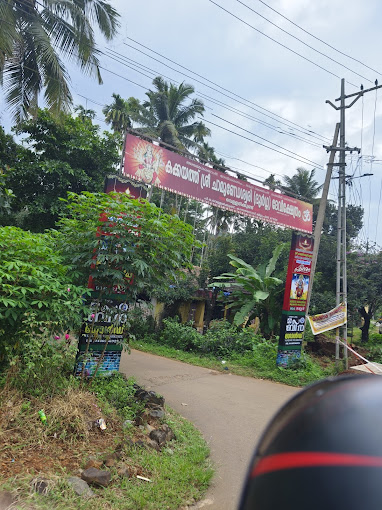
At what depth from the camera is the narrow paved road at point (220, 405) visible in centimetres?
374

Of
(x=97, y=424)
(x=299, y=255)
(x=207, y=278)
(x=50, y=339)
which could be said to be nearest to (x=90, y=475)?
(x=97, y=424)

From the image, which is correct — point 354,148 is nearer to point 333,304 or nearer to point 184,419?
point 333,304

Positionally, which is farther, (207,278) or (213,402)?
(207,278)

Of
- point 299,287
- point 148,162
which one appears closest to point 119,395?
point 148,162

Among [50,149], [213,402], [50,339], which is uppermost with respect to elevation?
[50,149]

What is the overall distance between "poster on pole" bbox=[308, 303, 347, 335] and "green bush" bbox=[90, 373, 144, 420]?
16.2 ft

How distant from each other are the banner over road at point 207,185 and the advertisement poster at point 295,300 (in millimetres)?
1315

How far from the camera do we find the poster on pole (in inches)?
338

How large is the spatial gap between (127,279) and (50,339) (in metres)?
1.21

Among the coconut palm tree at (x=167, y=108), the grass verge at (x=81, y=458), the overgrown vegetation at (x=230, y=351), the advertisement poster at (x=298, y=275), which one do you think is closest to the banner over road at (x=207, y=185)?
the advertisement poster at (x=298, y=275)

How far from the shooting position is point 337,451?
0.71 m

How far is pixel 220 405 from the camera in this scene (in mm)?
6102

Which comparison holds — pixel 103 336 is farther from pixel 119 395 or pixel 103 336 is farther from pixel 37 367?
pixel 37 367

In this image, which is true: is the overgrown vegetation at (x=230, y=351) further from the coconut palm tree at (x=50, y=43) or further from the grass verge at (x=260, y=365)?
the coconut palm tree at (x=50, y=43)
